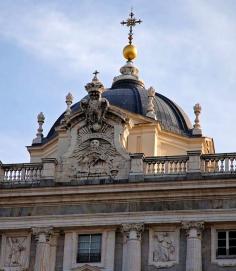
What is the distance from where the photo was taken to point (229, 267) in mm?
30219

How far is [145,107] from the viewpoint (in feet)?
124

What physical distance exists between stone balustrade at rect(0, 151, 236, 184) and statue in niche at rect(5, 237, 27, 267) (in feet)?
6.64

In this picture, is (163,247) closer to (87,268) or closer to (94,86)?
(87,268)

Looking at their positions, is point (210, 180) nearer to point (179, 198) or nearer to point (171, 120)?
point (179, 198)

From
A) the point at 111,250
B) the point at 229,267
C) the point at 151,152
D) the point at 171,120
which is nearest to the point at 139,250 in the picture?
the point at 111,250

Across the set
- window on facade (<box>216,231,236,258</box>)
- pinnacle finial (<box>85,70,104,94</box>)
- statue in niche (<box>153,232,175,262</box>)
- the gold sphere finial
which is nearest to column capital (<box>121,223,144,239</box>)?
statue in niche (<box>153,232,175,262</box>)

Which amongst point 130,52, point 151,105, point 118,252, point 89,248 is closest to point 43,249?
point 89,248

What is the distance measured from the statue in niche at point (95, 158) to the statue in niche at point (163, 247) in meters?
2.84

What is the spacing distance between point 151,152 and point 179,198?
453 cm

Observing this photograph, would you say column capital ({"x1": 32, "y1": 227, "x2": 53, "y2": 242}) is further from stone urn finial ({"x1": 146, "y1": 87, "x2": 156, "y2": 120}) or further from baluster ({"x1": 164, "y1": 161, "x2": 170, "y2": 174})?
stone urn finial ({"x1": 146, "y1": 87, "x2": 156, "y2": 120})

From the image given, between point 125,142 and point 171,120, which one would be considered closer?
point 125,142

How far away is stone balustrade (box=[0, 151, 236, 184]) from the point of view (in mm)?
31641

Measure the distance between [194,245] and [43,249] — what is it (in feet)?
16.3

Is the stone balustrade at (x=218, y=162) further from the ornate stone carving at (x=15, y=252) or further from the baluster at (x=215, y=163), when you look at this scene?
the ornate stone carving at (x=15, y=252)
